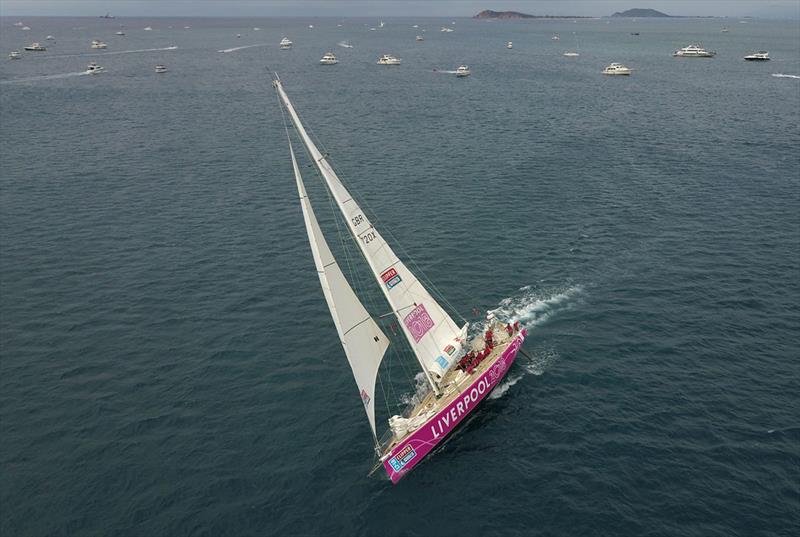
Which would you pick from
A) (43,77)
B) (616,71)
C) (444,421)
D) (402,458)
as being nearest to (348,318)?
(402,458)

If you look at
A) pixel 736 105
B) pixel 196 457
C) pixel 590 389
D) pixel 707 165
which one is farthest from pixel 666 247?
pixel 736 105

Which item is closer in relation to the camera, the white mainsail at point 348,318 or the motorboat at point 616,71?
the white mainsail at point 348,318

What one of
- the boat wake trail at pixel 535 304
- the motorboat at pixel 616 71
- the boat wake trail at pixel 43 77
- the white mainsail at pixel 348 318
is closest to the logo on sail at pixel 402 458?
the white mainsail at pixel 348 318

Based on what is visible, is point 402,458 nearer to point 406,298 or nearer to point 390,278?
point 406,298

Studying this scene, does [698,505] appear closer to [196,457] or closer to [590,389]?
[590,389]

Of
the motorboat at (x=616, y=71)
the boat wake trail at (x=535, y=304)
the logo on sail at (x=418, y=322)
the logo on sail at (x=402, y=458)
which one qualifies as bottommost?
the logo on sail at (x=402, y=458)

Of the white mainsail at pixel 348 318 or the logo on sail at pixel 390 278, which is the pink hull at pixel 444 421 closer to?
the white mainsail at pixel 348 318

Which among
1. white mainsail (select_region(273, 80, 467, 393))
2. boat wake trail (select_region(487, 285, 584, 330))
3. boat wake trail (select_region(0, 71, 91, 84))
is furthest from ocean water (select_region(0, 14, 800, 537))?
boat wake trail (select_region(0, 71, 91, 84))
